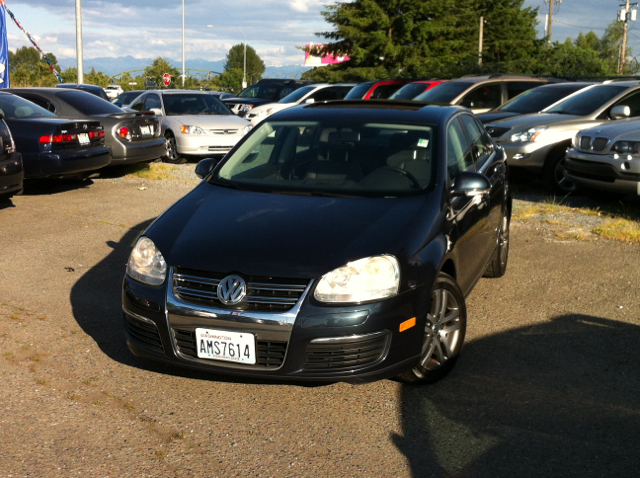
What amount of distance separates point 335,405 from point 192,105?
12.4m

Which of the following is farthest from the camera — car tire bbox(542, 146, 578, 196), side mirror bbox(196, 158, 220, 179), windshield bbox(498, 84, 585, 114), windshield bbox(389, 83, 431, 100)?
windshield bbox(389, 83, 431, 100)

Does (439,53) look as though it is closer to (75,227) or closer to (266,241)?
(75,227)

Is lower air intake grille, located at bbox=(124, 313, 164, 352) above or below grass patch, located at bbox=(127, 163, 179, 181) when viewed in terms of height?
below

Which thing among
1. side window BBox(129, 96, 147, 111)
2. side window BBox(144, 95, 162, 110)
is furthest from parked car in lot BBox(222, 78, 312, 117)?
side window BBox(144, 95, 162, 110)

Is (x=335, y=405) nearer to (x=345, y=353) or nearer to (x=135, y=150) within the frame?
(x=345, y=353)

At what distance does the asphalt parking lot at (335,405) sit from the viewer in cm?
329

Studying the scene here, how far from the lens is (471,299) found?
5.75 meters

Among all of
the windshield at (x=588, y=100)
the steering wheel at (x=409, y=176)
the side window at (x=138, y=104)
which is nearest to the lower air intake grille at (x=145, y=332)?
the steering wheel at (x=409, y=176)

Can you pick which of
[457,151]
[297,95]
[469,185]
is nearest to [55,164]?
[457,151]

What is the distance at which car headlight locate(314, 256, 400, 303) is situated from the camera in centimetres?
358

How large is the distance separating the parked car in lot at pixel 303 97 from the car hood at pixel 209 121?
3589 millimetres

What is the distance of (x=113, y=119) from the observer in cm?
1170

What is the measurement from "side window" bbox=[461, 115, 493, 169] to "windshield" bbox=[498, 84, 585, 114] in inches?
259

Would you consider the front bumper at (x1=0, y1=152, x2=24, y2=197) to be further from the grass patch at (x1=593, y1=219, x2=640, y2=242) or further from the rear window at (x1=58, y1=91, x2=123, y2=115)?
the grass patch at (x1=593, y1=219, x2=640, y2=242)
